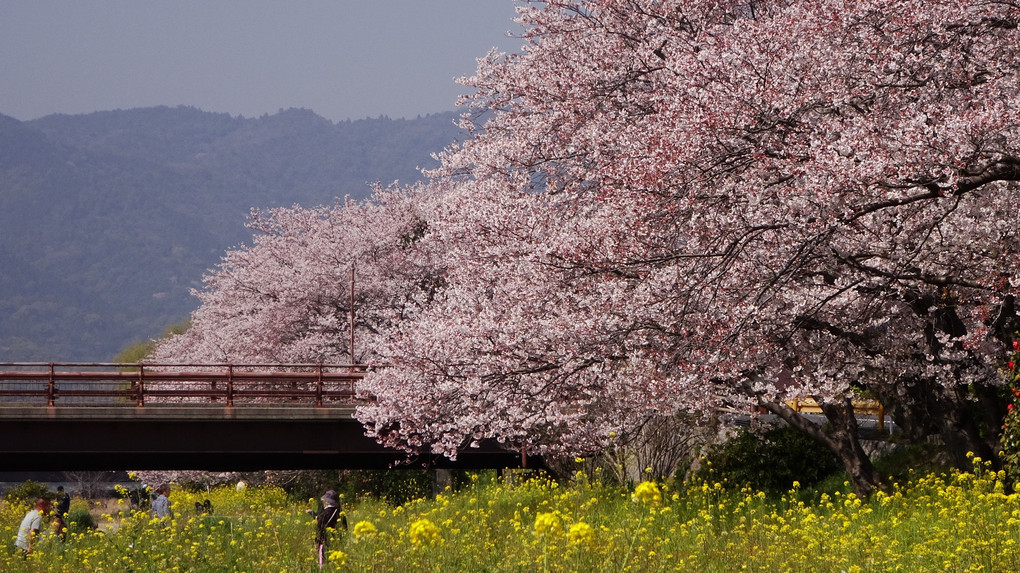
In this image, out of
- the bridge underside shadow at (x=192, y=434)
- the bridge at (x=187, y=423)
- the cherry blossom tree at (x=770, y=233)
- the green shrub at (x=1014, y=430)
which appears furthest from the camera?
the bridge underside shadow at (x=192, y=434)

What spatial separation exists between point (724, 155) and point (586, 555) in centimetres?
522

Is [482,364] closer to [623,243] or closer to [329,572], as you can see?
[623,243]

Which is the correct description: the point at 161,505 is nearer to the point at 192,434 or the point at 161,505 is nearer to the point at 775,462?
the point at 192,434

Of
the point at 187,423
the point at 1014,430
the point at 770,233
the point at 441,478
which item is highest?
the point at 770,233

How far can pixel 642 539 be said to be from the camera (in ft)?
37.8

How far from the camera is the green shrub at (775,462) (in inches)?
704

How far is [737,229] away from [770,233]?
41cm

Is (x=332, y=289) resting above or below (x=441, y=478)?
above

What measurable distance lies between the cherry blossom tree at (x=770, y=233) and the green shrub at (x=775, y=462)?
211 centimetres

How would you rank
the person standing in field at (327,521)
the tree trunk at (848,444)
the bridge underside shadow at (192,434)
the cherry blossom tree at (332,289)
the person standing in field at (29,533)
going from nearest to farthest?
the person standing in field at (327,521) → the tree trunk at (848,444) → the person standing in field at (29,533) → the bridge underside shadow at (192,434) → the cherry blossom tree at (332,289)

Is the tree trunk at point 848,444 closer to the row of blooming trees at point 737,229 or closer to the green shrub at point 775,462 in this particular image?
the row of blooming trees at point 737,229

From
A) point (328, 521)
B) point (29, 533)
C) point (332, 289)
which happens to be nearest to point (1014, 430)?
point (328, 521)

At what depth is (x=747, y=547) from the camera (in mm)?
11367

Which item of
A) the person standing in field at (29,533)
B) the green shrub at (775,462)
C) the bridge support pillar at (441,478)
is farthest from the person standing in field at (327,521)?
the bridge support pillar at (441,478)
